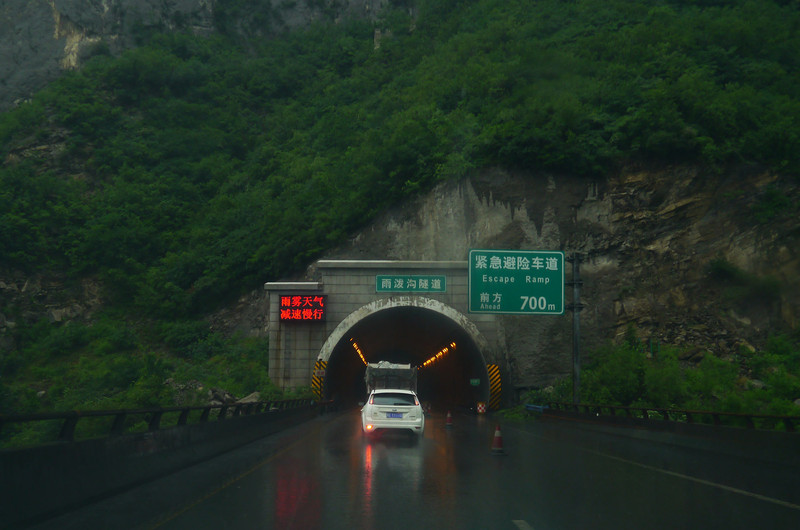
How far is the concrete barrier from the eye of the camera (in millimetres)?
7805

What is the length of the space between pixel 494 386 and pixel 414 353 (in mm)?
31398

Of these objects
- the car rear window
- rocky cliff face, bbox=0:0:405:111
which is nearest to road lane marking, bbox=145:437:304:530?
the car rear window

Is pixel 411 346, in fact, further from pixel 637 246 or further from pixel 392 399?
pixel 392 399

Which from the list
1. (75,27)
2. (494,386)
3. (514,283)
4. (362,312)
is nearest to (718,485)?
(514,283)

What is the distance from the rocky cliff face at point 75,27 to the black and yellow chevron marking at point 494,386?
58.5 m

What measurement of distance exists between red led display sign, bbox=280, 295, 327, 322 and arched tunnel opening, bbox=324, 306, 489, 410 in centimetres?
213

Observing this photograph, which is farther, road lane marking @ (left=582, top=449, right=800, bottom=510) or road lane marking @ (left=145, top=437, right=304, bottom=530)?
road lane marking @ (left=582, top=449, right=800, bottom=510)

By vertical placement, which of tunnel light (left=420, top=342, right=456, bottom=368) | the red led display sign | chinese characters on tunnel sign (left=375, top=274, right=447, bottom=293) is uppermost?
chinese characters on tunnel sign (left=375, top=274, right=447, bottom=293)

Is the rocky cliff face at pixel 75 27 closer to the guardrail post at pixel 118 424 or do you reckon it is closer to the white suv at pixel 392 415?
the white suv at pixel 392 415

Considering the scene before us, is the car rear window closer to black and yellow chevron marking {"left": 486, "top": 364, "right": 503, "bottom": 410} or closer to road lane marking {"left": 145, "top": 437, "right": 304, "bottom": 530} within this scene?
road lane marking {"left": 145, "top": 437, "right": 304, "bottom": 530}

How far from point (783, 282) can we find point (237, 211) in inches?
1543

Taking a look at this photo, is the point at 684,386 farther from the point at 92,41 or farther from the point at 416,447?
the point at 92,41

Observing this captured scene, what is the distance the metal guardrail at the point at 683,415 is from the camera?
16828 millimetres

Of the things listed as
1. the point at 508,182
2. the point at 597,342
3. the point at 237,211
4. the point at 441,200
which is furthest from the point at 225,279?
the point at 597,342
